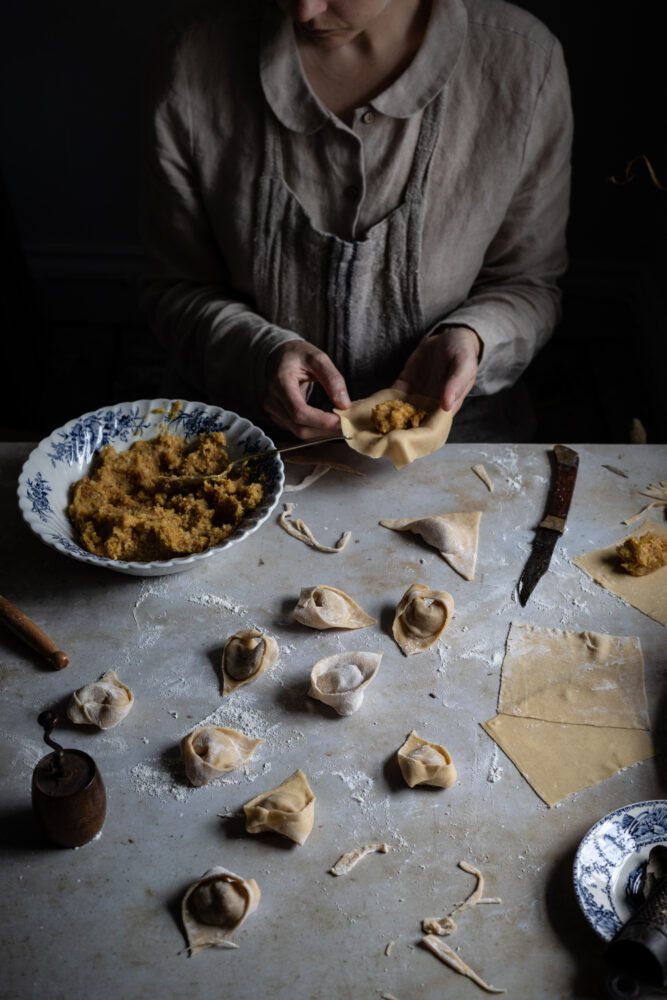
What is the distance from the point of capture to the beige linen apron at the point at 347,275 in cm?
150

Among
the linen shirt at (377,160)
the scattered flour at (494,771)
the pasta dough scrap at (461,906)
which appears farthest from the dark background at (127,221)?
the pasta dough scrap at (461,906)

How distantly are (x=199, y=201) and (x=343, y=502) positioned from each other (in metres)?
0.69

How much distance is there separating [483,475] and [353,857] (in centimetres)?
→ 67

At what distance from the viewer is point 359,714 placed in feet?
3.40

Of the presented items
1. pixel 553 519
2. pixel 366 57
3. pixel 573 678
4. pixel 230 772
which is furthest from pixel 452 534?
pixel 366 57

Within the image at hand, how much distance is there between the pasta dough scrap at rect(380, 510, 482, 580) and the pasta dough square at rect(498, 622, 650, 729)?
0.42 feet

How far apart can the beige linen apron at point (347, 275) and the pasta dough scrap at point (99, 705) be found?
838mm

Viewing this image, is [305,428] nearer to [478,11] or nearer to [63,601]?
[63,601]

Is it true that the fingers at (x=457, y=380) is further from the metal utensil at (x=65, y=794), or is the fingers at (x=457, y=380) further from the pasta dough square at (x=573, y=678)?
the metal utensil at (x=65, y=794)

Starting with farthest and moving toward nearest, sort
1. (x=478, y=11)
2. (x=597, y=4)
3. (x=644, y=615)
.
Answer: (x=597, y=4)
(x=478, y=11)
(x=644, y=615)

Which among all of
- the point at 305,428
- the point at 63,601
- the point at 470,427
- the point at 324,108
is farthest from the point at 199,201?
the point at 63,601

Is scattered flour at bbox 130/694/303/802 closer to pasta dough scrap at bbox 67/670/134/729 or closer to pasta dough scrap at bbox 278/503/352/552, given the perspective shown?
pasta dough scrap at bbox 67/670/134/729

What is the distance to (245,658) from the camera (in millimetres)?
1068

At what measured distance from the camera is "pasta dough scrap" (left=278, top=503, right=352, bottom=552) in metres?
1.25
